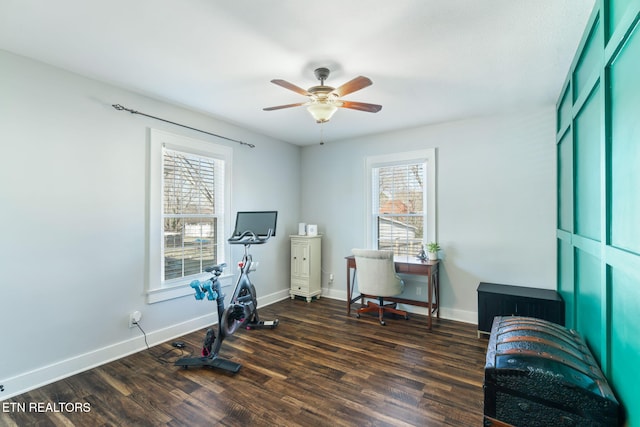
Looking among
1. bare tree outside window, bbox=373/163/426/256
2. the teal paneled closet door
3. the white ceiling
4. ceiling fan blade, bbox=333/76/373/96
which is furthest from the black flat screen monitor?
the teal paneled closet door

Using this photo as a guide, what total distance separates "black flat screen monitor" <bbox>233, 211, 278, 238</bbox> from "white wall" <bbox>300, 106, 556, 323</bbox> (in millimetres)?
1755

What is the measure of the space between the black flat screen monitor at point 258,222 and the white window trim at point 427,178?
1732 millimetres

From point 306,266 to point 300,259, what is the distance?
0.16m

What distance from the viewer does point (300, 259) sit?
16.3ft

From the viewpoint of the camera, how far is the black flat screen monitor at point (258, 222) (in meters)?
3.50

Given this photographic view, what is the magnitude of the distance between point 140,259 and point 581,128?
4.03 metres

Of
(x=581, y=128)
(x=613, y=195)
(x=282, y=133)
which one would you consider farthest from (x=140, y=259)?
(x=581, y=128)

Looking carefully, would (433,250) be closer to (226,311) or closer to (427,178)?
(427,178)

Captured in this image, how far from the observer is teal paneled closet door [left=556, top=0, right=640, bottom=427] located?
3.90 feet

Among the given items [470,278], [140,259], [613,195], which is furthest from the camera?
[470,278]

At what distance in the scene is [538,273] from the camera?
347cm

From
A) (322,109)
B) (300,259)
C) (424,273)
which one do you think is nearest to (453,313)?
(424,273)

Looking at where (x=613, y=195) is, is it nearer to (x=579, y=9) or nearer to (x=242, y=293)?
(x=579, y=9)

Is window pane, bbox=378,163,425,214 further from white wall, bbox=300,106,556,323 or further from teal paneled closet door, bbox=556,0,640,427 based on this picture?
teal paneled closet door, bbox=556,0,640,427
